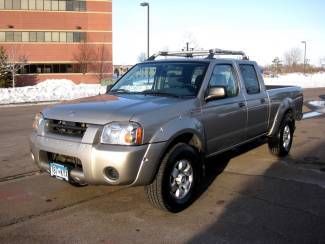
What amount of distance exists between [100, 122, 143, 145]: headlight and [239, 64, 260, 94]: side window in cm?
288

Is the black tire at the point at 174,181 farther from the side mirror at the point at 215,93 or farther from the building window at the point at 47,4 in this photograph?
the building window at the point at 47,4

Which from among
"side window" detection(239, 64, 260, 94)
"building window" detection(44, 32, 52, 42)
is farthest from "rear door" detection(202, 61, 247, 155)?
"building window" detection(44, 32, 52, 42)

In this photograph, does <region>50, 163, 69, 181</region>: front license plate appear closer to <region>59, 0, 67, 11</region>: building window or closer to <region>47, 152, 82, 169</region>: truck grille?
<region>47, 152, 82, 169</region>: truck grille

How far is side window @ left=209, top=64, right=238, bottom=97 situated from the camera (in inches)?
238

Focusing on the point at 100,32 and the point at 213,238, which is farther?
the point at 100,32

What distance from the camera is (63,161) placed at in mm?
4988

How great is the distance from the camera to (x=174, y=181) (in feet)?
16.9

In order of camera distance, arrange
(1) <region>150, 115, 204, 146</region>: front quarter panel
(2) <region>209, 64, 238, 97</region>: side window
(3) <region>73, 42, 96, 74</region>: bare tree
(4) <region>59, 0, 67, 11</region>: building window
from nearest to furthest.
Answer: (1) <region>150, 115, 204, 146</region>: front quarter panel, (2) <region>209, 64, 238, 97</region>: side window, (4) <region>59, 0, 67, 11</region>: building window, (3) <region>73, 42, 96, 74</region>: bare tree

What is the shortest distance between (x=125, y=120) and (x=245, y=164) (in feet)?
11.7

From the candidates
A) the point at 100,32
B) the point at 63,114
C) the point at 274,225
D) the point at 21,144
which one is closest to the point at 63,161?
the point at 63,114

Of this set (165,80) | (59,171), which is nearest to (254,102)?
(165,80)

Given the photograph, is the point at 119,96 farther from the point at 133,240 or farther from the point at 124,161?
the point at 133,240

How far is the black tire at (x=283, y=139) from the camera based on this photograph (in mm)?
8016

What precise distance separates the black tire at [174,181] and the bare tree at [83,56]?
4771 centimetres
